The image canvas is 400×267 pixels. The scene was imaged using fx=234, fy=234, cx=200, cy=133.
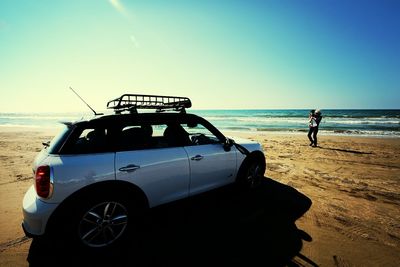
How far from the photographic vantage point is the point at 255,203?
14.3ft

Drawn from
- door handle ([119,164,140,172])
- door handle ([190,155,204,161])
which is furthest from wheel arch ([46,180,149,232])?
door handle ([190,155,204,161])

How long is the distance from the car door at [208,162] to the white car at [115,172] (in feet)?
0.05

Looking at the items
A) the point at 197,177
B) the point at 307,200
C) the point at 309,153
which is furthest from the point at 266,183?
the point at 309,153

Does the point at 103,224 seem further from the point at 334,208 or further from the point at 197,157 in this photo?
the point at 334,208

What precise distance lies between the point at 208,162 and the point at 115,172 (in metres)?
1.52

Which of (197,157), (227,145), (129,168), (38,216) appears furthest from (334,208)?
(38,216)

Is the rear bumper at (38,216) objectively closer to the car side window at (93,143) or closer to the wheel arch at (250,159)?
the car side window at (93,143)

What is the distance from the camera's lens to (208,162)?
149 inches

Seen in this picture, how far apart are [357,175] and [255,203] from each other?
385cm

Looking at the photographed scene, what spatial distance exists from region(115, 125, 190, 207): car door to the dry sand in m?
1.58

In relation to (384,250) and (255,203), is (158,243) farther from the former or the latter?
(384,250)

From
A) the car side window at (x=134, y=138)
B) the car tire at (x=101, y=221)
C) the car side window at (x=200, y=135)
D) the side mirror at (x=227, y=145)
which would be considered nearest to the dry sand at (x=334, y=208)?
the car tire at (x=101, y=221)

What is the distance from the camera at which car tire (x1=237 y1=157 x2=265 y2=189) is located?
→ 14.8ft

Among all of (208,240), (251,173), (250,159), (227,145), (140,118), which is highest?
(140,118)
